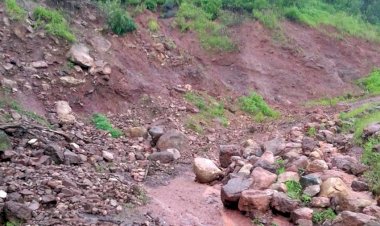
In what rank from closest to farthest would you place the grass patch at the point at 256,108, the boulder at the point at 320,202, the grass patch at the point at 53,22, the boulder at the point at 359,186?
the boulder at the point at 320,202
the boulder at the point at 359,186
the grass patch at the point at 53,22
the grass patch at the point at 256,108

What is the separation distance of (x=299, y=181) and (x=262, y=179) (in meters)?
0.47

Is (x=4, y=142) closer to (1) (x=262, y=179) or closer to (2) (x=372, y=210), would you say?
(1) (x=262, y=179)

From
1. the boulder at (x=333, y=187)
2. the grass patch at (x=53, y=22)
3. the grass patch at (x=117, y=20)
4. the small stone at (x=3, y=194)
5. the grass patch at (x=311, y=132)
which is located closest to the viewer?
the small stone at (x=3, y=194)

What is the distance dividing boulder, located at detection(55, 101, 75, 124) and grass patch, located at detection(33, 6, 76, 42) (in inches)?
69.7

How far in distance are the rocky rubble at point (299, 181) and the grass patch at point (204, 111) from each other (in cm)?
184

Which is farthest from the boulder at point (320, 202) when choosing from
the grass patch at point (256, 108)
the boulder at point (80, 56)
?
the grass patch at point (256, 108)

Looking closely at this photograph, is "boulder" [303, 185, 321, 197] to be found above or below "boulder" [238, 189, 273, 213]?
above

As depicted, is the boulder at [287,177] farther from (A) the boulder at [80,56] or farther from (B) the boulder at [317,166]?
(A) the boulder at [80,56]

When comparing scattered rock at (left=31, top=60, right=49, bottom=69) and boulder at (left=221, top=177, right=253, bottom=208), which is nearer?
boulder at (left=221, top=177, right=253, bottom=208)

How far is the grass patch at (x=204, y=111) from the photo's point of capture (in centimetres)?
1030

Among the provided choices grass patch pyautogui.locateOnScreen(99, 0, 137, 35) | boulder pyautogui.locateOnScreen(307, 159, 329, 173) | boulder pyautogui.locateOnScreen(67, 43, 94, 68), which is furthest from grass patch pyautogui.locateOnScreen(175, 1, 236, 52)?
boulder pyautogui.locateOnScreen(307, 159, 329, 173)

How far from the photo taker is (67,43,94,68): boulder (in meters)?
9.97

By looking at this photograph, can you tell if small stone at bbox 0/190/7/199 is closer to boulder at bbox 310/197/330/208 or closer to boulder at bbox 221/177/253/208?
boulder at bbox 221/177/253/208

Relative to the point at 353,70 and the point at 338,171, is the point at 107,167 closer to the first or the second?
the point at 338,171
